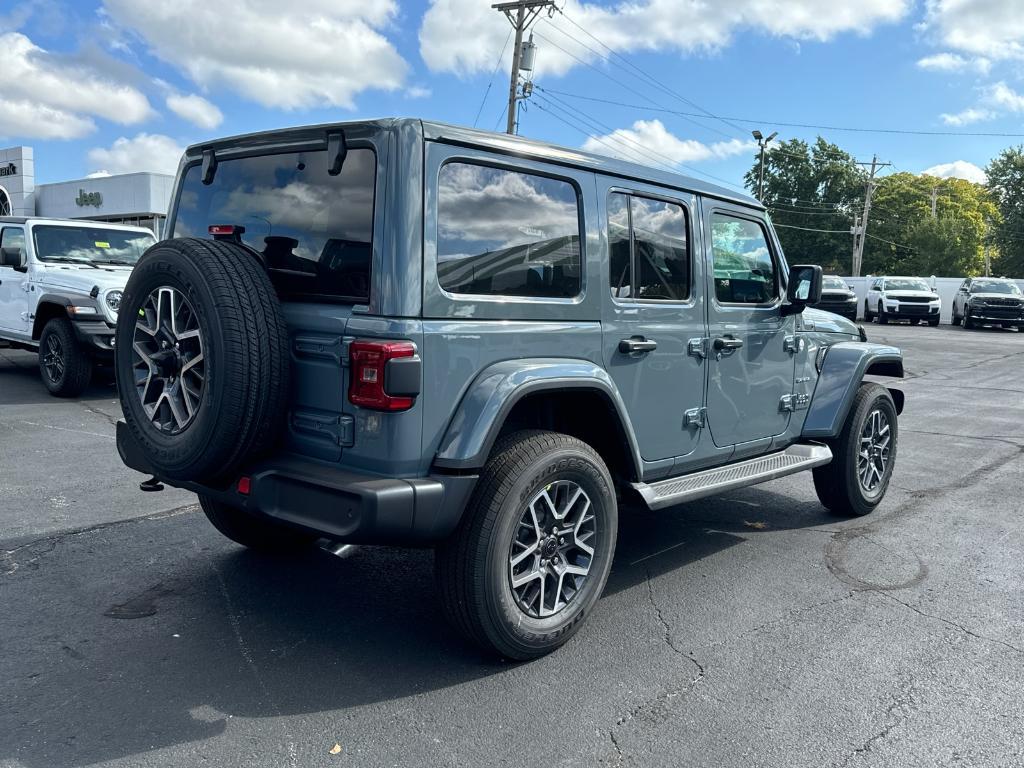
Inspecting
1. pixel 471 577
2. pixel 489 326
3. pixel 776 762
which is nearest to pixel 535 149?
pixel 489 326

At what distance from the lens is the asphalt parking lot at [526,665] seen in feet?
9.36

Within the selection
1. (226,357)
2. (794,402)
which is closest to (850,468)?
(794,402)

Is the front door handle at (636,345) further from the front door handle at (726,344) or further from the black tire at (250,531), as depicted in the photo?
the black tire at (250,531)

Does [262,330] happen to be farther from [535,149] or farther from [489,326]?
[535,149]

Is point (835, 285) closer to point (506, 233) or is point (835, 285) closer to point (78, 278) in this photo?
point (78, 278)

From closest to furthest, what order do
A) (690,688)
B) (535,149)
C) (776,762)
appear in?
(776,762) < (690,688) < (535,149)

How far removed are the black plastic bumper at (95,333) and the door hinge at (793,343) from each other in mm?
7119

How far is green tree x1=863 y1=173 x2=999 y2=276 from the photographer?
65.7 metres

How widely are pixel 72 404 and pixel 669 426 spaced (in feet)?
24.3

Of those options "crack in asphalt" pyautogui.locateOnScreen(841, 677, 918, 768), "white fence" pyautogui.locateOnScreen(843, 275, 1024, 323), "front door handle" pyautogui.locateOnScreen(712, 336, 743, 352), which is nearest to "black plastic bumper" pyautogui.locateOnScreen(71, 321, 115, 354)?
"front door handle" pyautogui.locateOnScreen(712, 336, 743, 352)

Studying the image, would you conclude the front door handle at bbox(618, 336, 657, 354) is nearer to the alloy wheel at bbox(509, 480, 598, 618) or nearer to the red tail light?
the alloy wheel at bbox(509, 480, 598, 618)

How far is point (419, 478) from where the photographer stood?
3115mm

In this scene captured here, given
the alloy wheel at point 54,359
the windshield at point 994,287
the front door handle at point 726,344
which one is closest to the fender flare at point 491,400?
the front door handle at point 726,344

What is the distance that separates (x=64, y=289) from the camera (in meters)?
9.50
